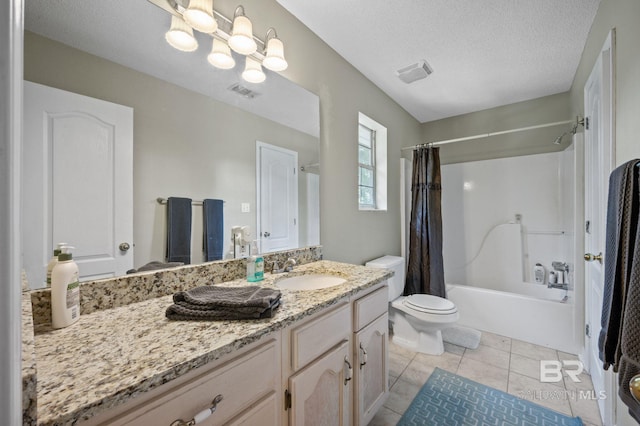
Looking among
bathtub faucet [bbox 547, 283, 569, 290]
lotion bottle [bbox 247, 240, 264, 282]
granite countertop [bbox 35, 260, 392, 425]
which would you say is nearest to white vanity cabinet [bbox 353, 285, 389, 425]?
granite countertop [bbox 35, 260, 392, 425]

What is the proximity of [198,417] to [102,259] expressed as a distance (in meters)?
0.66

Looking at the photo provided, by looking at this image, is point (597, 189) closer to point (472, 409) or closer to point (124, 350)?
point (472, 409)

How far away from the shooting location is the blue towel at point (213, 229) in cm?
122

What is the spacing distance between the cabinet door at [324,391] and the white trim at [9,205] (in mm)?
758

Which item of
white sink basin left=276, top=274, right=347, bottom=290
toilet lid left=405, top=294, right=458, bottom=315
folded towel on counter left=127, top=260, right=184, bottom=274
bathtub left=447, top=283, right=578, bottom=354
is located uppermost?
folded towel on counter left=127, top=260, right=184, bottom=274

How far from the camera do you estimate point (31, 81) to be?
0.79 meters

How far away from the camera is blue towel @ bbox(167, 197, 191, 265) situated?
1.10m

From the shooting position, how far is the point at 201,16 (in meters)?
1.15

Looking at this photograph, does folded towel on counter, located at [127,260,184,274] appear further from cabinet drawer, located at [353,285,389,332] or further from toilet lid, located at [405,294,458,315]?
toilet lid, located at [405,294,458,315]

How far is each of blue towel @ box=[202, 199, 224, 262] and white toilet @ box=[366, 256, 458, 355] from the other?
1.35 meters

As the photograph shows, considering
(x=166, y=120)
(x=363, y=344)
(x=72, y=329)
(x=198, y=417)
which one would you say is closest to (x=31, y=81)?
(x=166, y=120)

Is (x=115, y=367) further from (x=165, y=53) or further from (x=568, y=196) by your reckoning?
(x=568, y=196)

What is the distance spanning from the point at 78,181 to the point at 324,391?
1138 mm

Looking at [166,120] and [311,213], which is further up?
[166,120]
